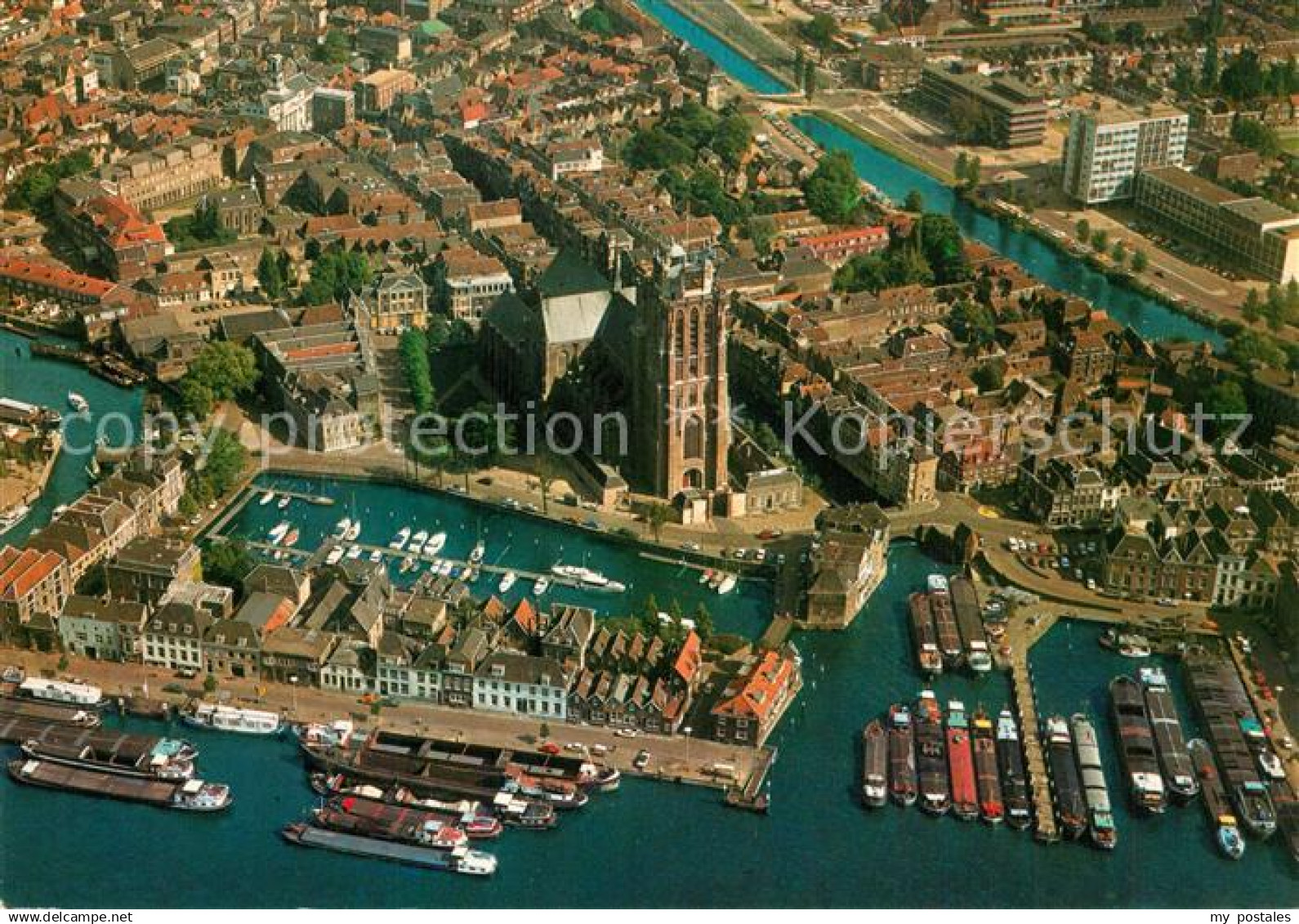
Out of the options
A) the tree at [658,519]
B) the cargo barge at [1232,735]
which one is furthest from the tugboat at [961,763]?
the tree at [658,519]

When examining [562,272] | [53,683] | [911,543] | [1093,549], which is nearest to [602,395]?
[562,272]

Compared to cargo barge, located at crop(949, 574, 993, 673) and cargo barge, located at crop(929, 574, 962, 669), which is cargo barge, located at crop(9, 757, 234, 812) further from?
cargo barge, located at crop(949, 574, 993, 673)

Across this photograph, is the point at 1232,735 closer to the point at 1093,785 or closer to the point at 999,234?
the point at 1093,785

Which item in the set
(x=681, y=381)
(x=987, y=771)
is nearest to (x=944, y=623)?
(x=987, y=771)

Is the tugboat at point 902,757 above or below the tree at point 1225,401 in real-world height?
below

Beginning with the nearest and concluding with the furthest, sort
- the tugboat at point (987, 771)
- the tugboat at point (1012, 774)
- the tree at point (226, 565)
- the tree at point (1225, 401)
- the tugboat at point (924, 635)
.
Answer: the tugboat at point (1012, 774) < the tugboat at point (987, 771) < the tugboat at point (924, 635) < the tree at point (226, 565) < the tree at point (1225, 401)

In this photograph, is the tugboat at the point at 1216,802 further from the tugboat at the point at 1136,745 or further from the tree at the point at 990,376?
the tree at the point at 990,376
